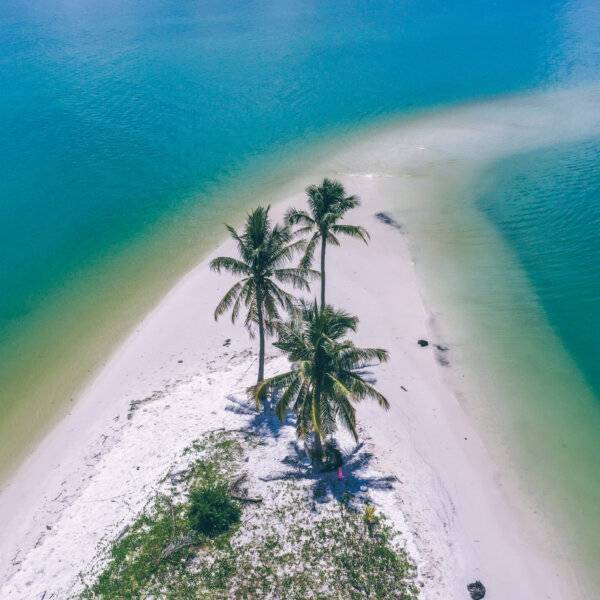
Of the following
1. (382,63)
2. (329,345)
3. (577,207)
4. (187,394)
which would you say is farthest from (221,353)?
(382,63)

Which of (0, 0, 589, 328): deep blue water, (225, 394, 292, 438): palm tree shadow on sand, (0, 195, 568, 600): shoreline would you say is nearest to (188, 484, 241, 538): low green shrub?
(0, 195, 568, 600): shoreline

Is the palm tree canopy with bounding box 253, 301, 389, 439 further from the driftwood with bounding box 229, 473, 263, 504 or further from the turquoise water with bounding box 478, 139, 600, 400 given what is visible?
the turquoise water with bounding box 478, 139, 600, 400

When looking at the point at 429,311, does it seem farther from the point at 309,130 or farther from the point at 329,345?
the point at 309,130

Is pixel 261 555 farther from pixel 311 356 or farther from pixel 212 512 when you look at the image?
pixel 311 356

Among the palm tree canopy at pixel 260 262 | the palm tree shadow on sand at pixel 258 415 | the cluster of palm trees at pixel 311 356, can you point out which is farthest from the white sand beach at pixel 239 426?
the palm tree canopy at pixel 260 262

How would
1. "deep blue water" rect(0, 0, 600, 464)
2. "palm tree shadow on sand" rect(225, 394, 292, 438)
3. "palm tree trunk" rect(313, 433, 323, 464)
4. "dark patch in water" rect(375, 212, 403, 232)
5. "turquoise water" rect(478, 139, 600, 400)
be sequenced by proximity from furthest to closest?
"deep blue water" rect(0, 0, 600, 464)
"dark patch in water" rect(375, 212, 403, 232)
"turquoise water" rect(478, 139, 600, 400)
"palm tree shadow on sand" rect(225, 394, 292, 438)
"palm tree trunk" rect(313, 433, 323, 464)

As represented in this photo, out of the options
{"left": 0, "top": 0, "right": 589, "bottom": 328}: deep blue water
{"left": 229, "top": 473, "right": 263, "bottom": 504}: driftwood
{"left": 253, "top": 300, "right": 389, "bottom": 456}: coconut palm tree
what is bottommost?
{"left": 229, "top": 473, "right": 263, "bottom": 504}: driftwood

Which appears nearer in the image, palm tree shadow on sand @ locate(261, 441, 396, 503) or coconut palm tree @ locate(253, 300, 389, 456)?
coconut palm tree @ locate(253, 300, 389, 456)

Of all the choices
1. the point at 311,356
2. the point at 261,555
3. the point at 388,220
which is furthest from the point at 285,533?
the point at 388,220
